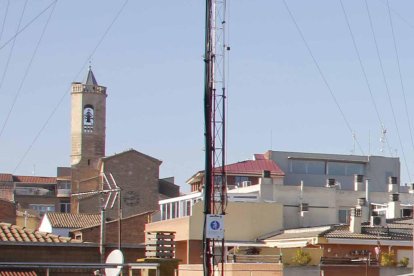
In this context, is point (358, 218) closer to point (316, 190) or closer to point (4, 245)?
point (316, 190)

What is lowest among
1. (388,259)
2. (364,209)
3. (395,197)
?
(388,259)

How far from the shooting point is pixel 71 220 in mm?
86125

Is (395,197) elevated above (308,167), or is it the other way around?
(308,167)

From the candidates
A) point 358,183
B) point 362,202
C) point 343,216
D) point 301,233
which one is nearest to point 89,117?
point 358,183

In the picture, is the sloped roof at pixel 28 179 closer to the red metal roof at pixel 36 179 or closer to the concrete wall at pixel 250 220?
the red metal roof at pixel 36 179

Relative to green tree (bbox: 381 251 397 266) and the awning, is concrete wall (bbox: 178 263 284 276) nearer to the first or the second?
green tree (bbox: 381 251 397 266)

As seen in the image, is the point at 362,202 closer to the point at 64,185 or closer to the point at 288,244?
the point at 288,244

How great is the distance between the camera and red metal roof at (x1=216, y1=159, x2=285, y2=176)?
91250mm

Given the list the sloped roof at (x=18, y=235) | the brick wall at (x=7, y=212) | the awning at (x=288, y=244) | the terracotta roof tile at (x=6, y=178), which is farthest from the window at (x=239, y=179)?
the terracotta roof tile at (x=6, y=178)

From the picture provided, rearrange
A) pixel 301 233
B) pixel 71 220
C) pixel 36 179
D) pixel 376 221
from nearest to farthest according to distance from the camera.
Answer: pixel 301 233, pixel 376 221, pixel 71 220, pixel 36 179

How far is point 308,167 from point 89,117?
42.5 meters

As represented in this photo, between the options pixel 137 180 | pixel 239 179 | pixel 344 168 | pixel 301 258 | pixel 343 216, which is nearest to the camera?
pixel 301 258

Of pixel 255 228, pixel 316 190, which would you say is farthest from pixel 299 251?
pixel 316 190

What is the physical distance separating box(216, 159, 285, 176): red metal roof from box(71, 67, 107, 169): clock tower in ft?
127
